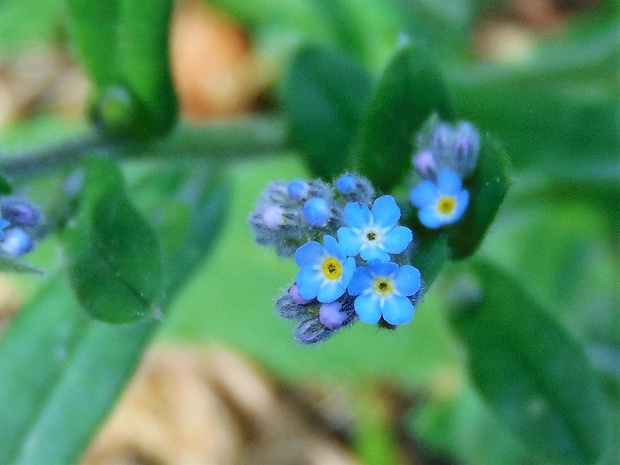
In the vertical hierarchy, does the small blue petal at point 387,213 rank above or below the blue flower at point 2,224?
above

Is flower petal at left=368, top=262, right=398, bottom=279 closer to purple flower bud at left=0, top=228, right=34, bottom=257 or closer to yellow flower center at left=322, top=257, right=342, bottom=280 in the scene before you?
yellow flower center at left=322, top=257, right=342, bottom=280

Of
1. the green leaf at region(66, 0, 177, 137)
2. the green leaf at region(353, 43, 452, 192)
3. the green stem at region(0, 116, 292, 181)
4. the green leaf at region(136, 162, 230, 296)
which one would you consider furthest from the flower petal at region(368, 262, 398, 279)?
the green stem at region(0, 116, 292, 181)

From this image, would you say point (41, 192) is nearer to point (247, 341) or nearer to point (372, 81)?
point (372, 81)

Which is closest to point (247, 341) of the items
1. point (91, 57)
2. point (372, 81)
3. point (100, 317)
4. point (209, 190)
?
point (209, 190)

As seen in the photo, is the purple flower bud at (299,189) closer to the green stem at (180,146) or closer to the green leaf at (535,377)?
the green leaf at (535,377)

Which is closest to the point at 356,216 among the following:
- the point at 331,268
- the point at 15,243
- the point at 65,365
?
the point at 331,268

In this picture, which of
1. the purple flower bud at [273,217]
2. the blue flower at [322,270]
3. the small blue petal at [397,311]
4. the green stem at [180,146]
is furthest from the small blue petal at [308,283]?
the green stem at [180,146]
